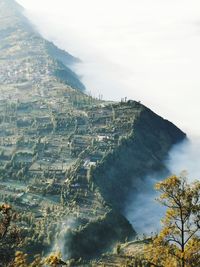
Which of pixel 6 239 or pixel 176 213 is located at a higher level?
pixel 176 213

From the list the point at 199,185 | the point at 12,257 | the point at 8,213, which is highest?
the point at 199,185

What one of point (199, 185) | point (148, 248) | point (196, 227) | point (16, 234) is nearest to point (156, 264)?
point (148, 248)

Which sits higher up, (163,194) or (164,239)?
(163,194)

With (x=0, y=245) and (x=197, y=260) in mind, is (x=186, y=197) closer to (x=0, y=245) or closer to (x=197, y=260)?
(x=197, y=260)

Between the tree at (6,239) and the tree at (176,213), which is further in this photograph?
the tree at (176,213)

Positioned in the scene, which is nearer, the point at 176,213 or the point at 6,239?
the point at 6,239

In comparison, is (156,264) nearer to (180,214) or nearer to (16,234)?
(180,214)

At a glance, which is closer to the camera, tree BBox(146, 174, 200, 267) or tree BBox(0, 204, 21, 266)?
tree BBox(0, 204, 21, 266)

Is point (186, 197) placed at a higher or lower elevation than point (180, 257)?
higher

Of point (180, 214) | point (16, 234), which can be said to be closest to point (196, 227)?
point (180, 214)
